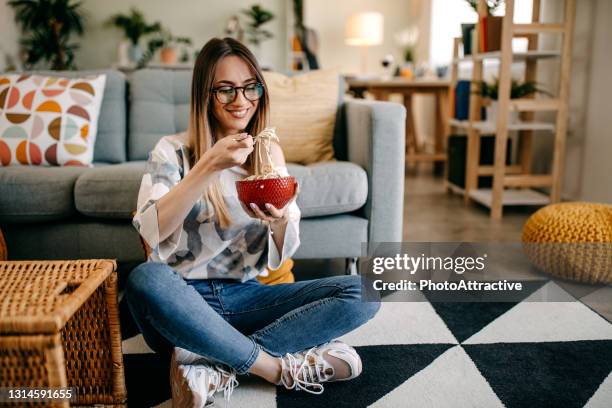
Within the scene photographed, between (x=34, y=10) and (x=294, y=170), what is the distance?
476 centimetres

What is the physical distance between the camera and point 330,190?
1.87 meters

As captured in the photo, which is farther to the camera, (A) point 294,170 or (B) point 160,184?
(A) point 294,170

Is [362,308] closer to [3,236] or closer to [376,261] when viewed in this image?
[376,261]

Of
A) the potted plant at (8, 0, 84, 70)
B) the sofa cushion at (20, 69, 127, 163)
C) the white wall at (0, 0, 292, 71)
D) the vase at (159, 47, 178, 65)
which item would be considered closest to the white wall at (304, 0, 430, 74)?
the white wall at (0, 0, 292, 71)

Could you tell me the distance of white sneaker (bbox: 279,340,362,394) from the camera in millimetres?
1257

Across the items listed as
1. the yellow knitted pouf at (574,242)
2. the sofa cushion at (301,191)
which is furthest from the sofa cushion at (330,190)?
the yellow knitted pouf at (574,242)

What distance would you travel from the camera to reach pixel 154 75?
249cm

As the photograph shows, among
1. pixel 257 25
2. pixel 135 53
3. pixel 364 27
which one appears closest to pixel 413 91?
pixel 364 27

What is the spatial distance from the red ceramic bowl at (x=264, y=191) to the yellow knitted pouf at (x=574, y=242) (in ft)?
4.38

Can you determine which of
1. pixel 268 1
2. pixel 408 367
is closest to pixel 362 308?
pixel 408 367

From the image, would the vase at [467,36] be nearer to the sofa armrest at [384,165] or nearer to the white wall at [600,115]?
the white wall at [600,115]

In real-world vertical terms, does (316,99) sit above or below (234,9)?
below

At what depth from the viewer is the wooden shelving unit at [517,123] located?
298cm

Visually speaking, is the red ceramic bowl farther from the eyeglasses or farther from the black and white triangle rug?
the black and white triangle rug
